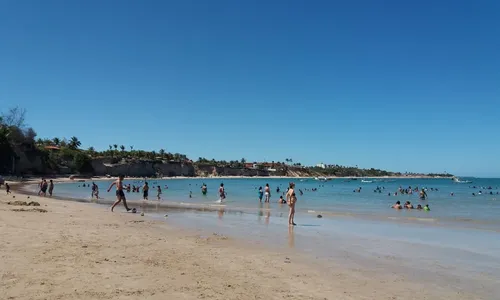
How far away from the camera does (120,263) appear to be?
7742mm

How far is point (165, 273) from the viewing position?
7211 millimetres

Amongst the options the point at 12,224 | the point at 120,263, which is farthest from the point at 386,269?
the point at 12,224

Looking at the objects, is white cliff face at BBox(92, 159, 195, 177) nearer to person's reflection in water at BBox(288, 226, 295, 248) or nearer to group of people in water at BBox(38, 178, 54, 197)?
group of people in water at BBox(38, 178, 54, 197)

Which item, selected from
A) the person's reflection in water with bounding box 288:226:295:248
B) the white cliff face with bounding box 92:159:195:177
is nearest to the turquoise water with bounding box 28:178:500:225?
the person's reflection in water with bounding box 288:226:295:248

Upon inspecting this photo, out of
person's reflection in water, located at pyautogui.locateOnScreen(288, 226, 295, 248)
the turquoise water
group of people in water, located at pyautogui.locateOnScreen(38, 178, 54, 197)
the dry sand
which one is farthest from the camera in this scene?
group of people in water, located at pyautogui.locateOnScreen(38, 178, 54, 197)

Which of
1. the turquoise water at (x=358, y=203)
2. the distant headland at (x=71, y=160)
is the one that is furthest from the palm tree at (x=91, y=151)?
the turquoise water at (x=358, y=203)

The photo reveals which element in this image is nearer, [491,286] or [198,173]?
[491,286]

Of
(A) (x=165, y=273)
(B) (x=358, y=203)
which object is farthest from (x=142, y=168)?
(A) (x=165, y=273)

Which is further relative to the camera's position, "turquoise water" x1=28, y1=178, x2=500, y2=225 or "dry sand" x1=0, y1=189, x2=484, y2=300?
"turquoise water" x1=28, y1=178, x2=500, y2=225

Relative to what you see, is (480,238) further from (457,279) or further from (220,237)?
(220,237)

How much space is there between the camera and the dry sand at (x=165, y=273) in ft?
19.8

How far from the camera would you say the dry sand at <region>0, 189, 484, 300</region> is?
6.04 metres

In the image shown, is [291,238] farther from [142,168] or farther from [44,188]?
[142,168]

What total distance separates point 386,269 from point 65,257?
7161 millimetres
